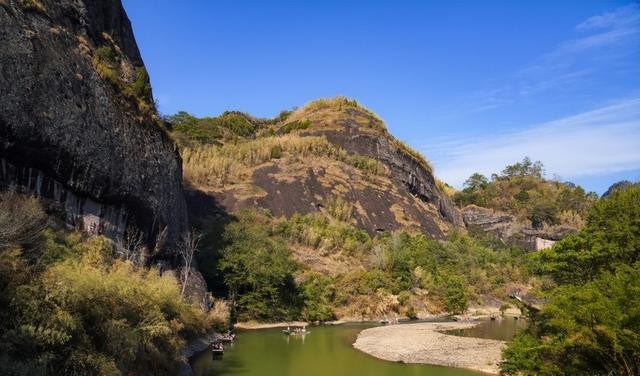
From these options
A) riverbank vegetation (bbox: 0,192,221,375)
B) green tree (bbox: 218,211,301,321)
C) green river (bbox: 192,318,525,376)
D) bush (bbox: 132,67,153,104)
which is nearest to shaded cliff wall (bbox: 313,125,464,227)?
green tree (bbox: 218,211,301,321)

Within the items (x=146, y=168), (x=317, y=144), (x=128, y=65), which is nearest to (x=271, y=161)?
(x=317, y=144)

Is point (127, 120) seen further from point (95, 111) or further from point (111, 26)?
point (111, 26)

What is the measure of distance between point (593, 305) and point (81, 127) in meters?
23.1

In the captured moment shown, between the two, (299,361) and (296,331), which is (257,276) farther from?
(299,361)

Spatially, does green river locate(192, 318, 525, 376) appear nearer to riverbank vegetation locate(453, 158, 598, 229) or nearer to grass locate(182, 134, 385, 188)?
grass locate(182, 134, 385, 188)

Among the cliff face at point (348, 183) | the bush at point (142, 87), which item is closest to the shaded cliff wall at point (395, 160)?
the cliff face at point (348, 183)

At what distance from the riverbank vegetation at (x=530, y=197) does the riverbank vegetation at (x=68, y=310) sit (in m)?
86.4

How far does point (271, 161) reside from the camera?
7300 cm

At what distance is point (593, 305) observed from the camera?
1666 cm

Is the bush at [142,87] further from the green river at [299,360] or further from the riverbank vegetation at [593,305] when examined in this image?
the riverbank vegetation at [593,305]

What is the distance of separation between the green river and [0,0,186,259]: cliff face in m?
8.64

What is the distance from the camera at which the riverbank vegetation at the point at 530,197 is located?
312 feet

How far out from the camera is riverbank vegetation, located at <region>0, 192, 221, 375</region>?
11.3 meters

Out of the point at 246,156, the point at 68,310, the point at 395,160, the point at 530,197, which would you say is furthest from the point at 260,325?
the point at 530,197
